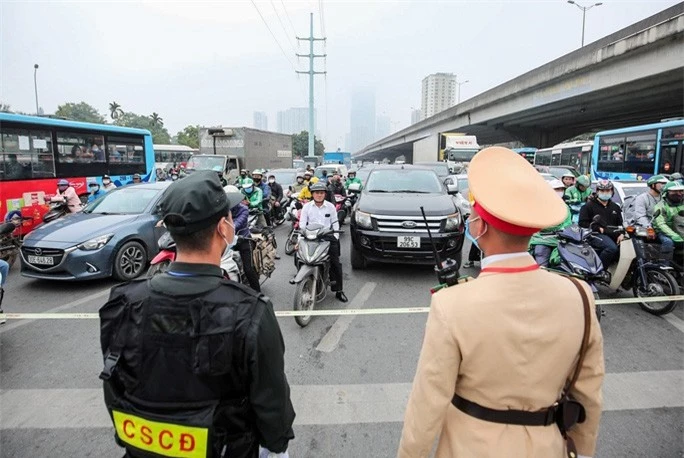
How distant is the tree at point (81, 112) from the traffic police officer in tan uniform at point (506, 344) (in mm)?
89510

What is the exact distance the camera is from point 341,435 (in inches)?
109

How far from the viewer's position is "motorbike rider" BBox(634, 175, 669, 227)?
5.73 m

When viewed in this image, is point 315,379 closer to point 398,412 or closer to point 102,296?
point 398,412

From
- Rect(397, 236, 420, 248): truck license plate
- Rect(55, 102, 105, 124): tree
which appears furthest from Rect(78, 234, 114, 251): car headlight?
Rect(55, 102, 105, 124): tree

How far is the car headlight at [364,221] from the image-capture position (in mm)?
6578

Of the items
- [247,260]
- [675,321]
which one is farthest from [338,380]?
[675,321]

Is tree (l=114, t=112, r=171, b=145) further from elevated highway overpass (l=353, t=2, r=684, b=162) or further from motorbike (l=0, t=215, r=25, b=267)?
motorbike (l=0, t=215, r=25, b=267)

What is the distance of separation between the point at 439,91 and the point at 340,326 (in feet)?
319

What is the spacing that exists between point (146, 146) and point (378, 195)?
11059 millimetres

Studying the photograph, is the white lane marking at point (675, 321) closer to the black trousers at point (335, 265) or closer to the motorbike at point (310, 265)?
the black trousers at point (335, 265)

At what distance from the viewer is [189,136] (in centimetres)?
7125

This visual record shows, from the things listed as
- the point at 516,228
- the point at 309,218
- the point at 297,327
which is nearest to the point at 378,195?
the point at 309,218

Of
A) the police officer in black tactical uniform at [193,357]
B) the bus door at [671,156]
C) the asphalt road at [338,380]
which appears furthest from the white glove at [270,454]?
the bus door at [671,156]

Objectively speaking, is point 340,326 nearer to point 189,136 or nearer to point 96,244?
point 96,244
